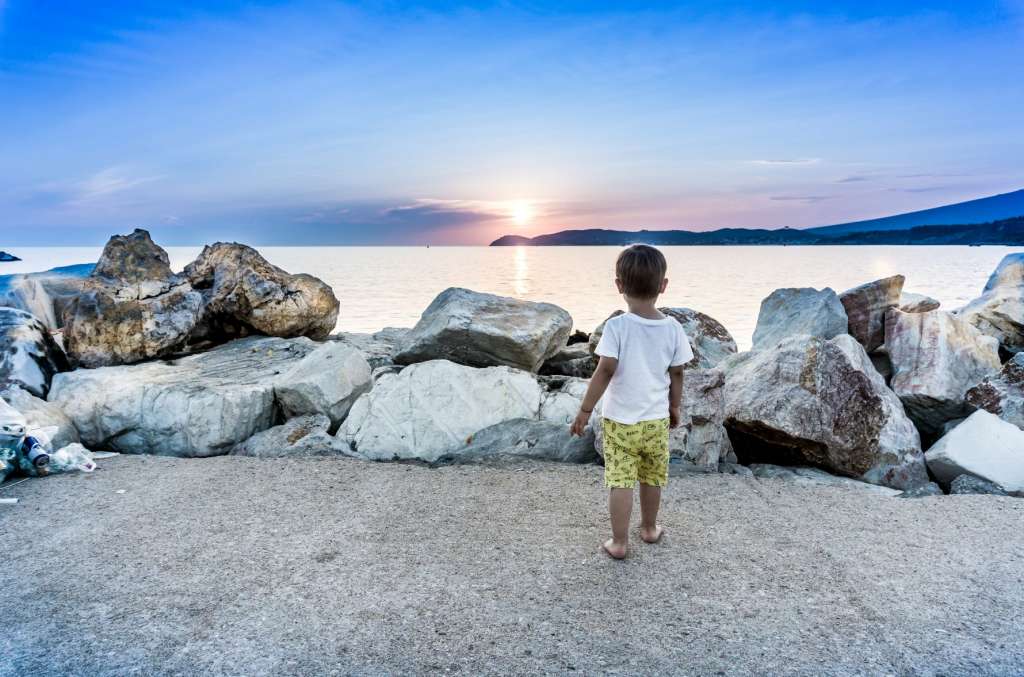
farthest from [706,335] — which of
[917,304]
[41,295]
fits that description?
[41,295]

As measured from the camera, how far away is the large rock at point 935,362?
586 centimetres

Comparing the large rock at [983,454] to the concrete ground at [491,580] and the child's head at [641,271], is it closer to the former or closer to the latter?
the concrete ground at [491,580]

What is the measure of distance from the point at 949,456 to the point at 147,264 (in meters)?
8.32

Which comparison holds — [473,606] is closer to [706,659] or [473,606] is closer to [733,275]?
[706,659]

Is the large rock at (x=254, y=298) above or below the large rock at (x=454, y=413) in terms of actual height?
above

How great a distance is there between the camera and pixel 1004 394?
540 centimetres

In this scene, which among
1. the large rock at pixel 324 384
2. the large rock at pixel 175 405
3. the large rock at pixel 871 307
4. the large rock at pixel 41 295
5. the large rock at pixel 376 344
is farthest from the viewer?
the large rock at pixel 41 295

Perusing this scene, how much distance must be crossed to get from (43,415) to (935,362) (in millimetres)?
7816

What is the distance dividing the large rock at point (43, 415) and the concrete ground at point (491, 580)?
0.74 metres

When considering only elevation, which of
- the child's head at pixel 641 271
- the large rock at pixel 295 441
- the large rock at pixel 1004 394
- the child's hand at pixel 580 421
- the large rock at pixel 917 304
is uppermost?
the child's head at pixel 641 271

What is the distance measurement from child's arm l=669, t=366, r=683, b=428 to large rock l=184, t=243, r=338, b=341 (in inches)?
216

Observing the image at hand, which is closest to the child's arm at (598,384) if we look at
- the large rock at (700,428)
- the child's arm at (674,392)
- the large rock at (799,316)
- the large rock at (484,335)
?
the child's arm at (674,392)

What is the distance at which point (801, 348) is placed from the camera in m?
5.16

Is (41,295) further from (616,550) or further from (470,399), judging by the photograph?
(616,550)
